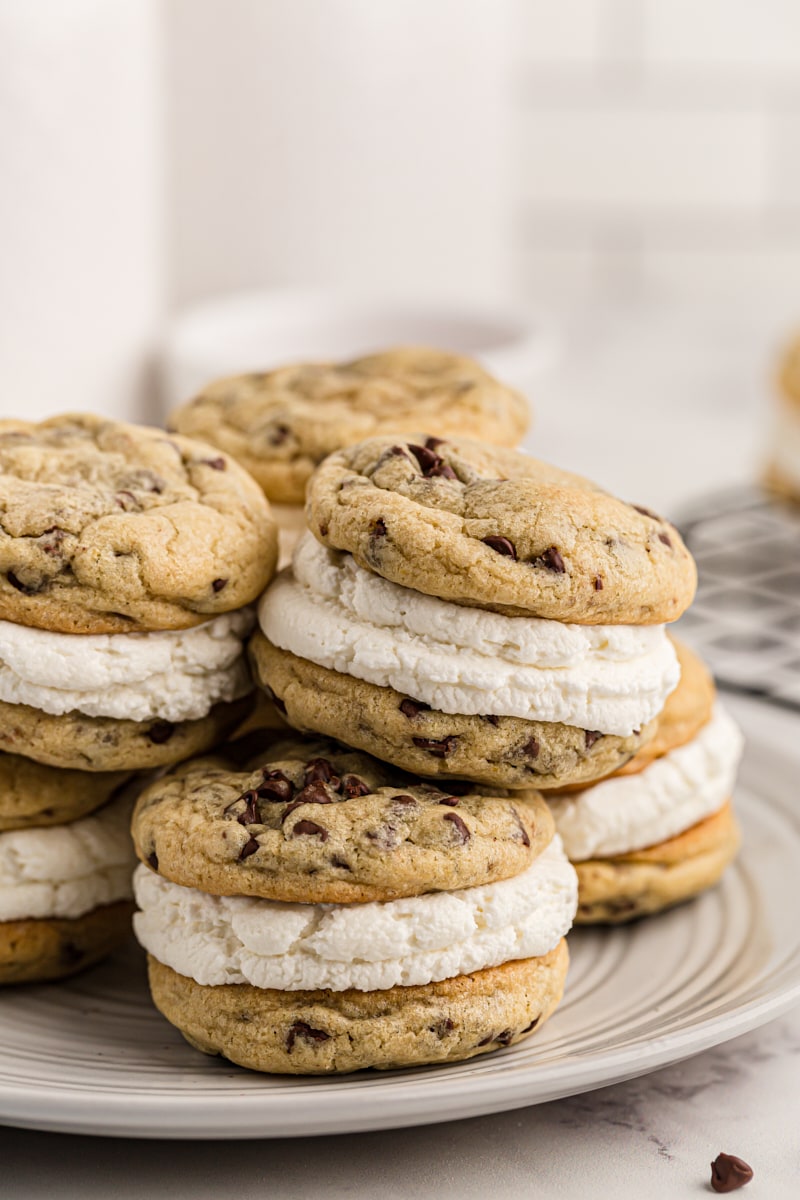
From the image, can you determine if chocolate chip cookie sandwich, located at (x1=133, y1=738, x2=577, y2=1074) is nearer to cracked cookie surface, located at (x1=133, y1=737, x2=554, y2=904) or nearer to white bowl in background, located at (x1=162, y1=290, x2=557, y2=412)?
cracked cookie surface, located at (x1=133, y1=737, x2=554, y2=904)

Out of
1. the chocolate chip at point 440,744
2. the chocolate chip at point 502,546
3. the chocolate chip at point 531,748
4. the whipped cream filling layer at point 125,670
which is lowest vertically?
the chocolate chip at point 531,748

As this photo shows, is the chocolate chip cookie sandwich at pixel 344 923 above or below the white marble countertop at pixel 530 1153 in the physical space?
above

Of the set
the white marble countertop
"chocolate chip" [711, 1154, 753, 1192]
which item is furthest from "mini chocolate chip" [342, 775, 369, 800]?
"chocolate chip" [711, 1154, 753, 1192]

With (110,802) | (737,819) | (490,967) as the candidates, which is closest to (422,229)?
(737,819)

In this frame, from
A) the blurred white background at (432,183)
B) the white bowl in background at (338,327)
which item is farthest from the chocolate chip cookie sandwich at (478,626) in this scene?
the white bowl in background at (338,327)

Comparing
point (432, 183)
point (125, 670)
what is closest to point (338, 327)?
point (432, 183)

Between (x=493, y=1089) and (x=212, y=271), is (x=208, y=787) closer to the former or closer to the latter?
(x=493, y=1089)

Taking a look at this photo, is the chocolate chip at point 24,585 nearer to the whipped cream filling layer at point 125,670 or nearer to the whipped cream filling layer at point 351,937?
the whipped cream filling layer at point 125,670
